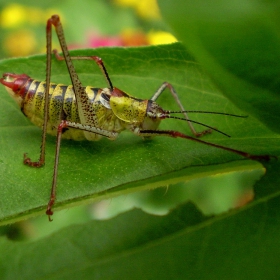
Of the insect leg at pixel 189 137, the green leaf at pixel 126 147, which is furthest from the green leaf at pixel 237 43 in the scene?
the green leaf at pixel 126 147

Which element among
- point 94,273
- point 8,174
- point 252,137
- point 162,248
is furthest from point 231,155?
point 8,174

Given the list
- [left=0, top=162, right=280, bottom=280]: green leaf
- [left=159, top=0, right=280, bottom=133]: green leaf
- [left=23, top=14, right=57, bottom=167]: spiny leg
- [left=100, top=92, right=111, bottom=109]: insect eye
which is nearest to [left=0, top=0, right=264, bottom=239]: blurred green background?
[left=100, top=92, right=111, bottom=109]: insect eye

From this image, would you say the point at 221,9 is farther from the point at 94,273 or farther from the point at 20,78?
the point at 20,78

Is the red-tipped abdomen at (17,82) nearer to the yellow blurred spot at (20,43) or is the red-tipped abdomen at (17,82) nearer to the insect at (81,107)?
the insect at (81,107)

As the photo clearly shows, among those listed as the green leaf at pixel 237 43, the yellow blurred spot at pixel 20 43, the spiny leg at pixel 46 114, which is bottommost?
the yellow blurred spot at pixel 20 43

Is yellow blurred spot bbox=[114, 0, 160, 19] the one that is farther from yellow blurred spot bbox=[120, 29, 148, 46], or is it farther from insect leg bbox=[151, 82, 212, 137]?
insect leg bbox=[151, 82, 212, 137]

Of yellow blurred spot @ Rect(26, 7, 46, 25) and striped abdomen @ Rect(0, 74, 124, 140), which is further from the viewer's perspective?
yellow blurred spot @ Rect(26, 7, 46, 25)
